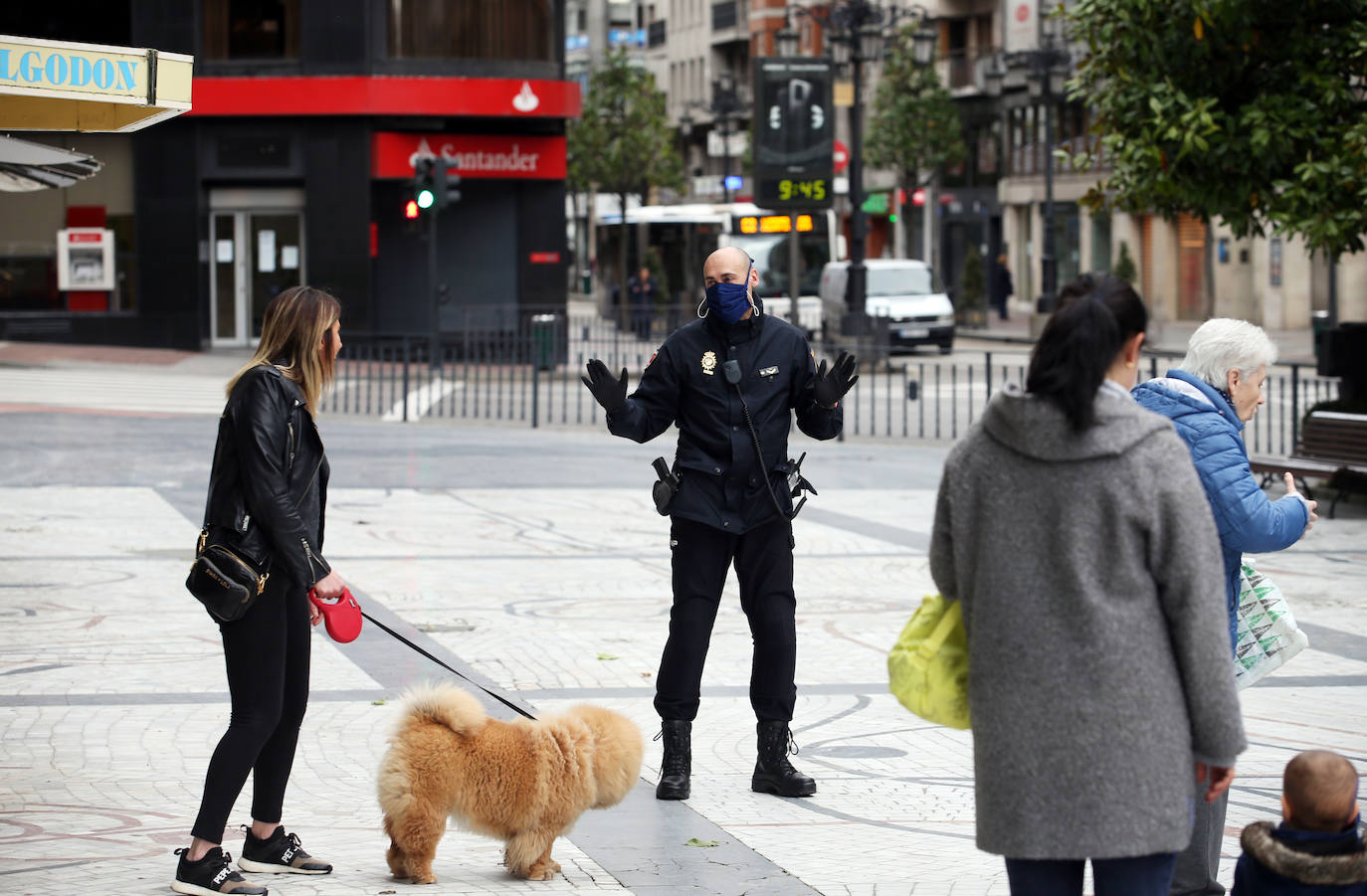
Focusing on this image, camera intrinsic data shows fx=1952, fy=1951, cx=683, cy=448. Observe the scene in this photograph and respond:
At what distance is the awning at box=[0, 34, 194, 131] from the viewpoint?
250 inches

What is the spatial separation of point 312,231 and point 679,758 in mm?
27648

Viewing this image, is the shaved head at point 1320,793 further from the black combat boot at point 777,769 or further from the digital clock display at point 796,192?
the digital clock display at point 796,192

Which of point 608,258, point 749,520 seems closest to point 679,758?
point 749,520

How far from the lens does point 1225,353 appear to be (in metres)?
4.84

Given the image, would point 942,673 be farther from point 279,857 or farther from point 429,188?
point 429,188

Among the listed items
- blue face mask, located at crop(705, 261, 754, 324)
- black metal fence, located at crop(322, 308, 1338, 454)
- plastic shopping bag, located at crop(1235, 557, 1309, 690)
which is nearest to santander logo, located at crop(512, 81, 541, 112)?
black metal fence, located at crop(322, 308, 1338, 454)

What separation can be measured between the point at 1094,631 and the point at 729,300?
2915mm

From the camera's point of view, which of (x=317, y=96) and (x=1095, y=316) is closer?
(x=1095, y=316)

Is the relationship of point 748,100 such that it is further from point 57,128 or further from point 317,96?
point 57,128

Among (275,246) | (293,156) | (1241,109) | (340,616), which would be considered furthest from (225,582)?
(275,246)

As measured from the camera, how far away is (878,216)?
71.8 m

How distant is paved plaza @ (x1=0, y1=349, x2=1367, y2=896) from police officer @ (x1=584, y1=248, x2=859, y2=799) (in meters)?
0.28

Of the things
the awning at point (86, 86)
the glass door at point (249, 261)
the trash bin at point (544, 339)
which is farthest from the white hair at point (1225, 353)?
the glass door at point (249, 261)

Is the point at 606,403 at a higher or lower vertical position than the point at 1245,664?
higher
